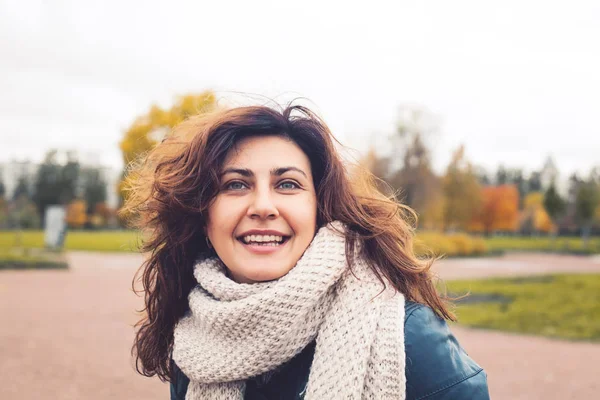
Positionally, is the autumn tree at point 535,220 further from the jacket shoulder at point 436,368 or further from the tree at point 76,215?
the jacket shoulder at point 436,368

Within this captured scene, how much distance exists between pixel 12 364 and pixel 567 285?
13.8m

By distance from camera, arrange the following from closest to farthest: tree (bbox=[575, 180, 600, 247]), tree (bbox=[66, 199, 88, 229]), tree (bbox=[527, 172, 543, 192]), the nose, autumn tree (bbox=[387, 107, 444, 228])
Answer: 1. the nose
2. autumn tree (bbox=[387, 107, 444, 228])
3. tree (bbox=[575, 180, 600, 247])
4. tree (bbox=[66, 199, 88, 229])
5. tree (bbox=[527, 172, 543, 192])

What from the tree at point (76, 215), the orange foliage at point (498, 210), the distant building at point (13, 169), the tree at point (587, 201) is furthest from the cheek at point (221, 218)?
the distant building at point (13, 169)

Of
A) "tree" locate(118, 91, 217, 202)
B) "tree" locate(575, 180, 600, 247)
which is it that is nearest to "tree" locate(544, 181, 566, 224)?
"tree" locate(575, 180, 600, 247)

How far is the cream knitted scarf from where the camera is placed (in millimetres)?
1572

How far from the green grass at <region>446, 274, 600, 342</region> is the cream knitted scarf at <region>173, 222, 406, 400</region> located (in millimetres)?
5808

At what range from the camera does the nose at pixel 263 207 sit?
1.75m

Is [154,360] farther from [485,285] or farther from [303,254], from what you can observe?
[485,285]

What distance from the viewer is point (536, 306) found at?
11.6 metres

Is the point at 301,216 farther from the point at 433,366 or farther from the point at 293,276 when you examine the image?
the point at 433,366

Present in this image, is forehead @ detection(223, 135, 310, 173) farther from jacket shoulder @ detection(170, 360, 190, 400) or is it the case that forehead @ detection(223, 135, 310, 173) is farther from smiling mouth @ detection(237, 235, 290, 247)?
jacket shoulder @ detection(170, 360, 190, 400)

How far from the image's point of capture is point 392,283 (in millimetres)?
1771

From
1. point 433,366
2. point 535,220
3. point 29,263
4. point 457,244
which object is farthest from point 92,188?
point 433,366

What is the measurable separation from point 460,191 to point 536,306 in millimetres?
22326
